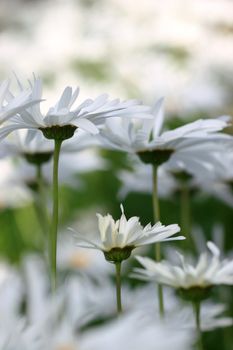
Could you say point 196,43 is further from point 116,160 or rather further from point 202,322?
point 202,322

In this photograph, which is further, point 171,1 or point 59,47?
point 171,1

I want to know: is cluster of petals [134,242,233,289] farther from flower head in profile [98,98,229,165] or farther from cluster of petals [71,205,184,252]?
flower head in profile [98,98,229,165]

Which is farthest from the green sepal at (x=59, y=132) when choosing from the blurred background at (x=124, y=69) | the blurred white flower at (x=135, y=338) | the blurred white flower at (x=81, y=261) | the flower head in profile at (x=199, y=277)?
the blurred background at (x=124, y=69)

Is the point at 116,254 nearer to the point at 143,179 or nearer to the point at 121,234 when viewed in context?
the point at 121,234

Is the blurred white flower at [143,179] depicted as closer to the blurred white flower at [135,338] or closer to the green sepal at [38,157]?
the green sepal at [38,157]

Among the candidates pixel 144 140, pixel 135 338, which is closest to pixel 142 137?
pixel 144 140

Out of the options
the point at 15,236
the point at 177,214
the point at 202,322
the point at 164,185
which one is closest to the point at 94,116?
the point at 202,322
